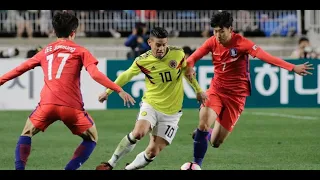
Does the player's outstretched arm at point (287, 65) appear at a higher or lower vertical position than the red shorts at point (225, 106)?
higher

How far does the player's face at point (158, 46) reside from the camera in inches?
420

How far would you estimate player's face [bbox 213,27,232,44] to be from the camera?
445 inches

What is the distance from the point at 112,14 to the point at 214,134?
15252 millimetres

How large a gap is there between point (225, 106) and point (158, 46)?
1.59 meters

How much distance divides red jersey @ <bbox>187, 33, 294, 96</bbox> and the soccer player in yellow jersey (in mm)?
607

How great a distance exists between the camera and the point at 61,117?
955 cm

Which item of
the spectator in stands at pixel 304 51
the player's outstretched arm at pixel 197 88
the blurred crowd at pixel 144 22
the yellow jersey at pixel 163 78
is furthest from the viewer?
the blurred crowd at pixel 144 22

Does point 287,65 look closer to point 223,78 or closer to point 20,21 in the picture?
point 223,78

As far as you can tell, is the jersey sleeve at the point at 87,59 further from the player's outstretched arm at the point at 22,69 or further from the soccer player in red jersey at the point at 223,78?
the soccer player in red jersey at the point at 223,78

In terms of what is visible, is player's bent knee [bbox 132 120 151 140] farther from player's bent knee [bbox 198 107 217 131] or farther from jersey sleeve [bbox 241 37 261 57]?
jersey sleeve [bbox 241 37 261 57]

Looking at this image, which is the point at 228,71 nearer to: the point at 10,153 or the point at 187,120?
the point at 10,153

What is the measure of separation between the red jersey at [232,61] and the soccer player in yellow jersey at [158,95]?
607mm

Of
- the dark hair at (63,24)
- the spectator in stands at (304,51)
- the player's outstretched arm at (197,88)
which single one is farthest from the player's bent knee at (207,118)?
the spectator in stands at (304,51)
